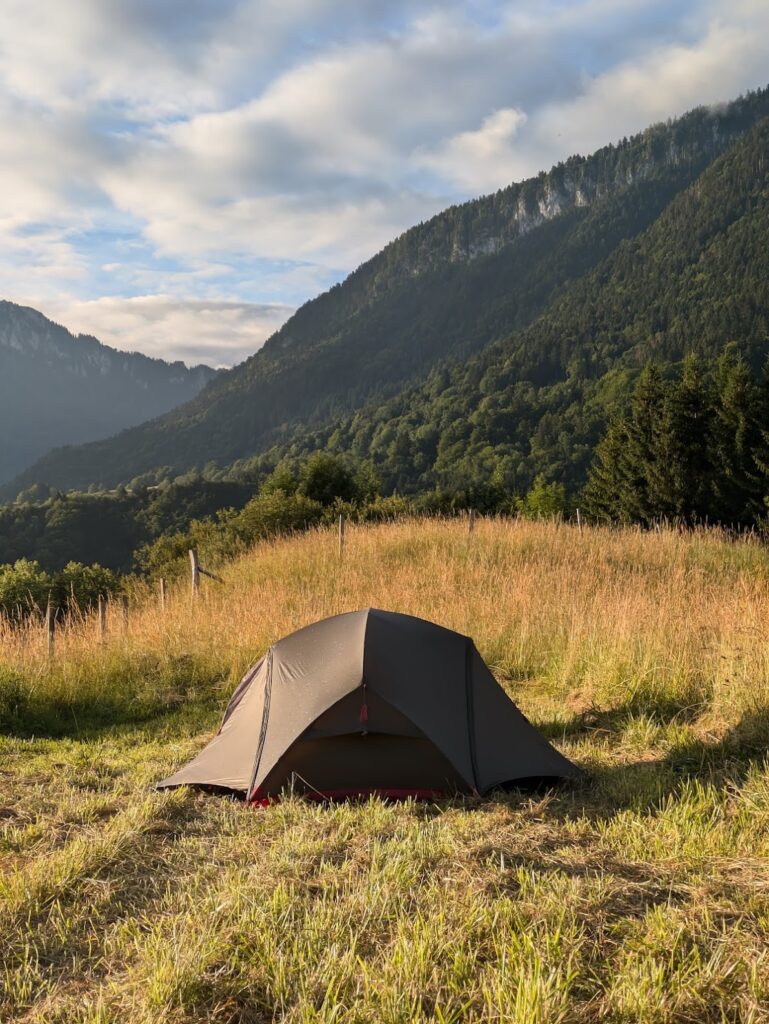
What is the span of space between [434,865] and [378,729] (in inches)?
59.5

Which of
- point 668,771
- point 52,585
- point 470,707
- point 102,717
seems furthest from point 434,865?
point 52,585

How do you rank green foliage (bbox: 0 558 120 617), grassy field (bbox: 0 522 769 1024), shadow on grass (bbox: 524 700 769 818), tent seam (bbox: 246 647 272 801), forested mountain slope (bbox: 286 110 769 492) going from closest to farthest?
1. grassy field (bbox: 0 522 769 1024)
2. shadow on grass (bbox: 524 700 769 818)
3. tent seam (bbox: 246 647 272 801)
4. green foliage (bbox: 0 558 120 617)
5. forested mountain slope (bbox: 286 110 769 492)

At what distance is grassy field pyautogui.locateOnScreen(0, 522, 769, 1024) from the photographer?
2434mm

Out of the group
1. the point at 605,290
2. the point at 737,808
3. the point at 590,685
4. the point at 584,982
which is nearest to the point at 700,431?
the point at 590,685

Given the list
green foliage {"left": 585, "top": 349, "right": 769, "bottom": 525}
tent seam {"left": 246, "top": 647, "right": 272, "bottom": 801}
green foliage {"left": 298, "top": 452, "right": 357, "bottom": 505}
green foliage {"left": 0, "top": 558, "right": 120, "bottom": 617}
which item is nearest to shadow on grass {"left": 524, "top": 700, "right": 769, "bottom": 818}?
tent seam {"left": 246, "top": 647, "right": 272, "bottom": 801}

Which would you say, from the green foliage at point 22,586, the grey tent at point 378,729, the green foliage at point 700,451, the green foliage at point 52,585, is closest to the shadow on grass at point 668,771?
the grey tent at point 378,729

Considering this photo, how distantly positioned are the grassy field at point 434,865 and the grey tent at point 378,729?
0.27 metres

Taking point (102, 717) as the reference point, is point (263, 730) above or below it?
above

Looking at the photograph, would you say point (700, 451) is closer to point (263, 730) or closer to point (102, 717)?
point (102, 717)

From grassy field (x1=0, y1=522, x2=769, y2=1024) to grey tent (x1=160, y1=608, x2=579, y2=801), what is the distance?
27 centimetres

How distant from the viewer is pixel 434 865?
3.37 meters

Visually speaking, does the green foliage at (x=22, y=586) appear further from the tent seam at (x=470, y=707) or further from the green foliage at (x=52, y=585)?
the tent seam at (x=470, y=707)

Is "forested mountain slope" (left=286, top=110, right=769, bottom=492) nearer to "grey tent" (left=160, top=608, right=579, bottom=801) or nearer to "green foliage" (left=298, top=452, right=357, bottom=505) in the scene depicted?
"green foliage" (left=298, top=452, right=357, bottom=505)

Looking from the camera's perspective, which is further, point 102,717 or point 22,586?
point 22,586
